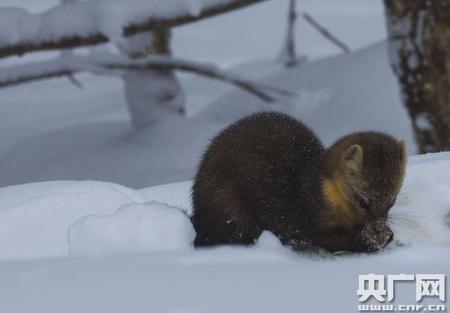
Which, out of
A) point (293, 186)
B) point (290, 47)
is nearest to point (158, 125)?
point (290, 47)

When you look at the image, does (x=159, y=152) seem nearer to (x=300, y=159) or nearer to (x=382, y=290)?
(x=300, y=159)

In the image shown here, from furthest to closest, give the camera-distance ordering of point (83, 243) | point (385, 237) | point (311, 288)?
point (385, 237) → point (83, 243) → point (311, 288)

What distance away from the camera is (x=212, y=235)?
3832 millimetres

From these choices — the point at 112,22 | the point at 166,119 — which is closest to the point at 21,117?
the point at 166,119

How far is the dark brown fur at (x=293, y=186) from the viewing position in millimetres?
3611

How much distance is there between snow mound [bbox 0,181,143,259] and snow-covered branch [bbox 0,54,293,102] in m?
3.79

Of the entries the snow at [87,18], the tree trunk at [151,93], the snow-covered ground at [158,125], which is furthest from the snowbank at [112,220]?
the tree trunk at [151,93]

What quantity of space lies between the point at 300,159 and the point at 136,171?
350cm

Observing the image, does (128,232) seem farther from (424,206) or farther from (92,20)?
(92,20)

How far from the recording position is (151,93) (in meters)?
8.10

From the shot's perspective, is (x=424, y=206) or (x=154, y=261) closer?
(x=154, y=261)

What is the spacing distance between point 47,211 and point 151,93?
15.3 feet

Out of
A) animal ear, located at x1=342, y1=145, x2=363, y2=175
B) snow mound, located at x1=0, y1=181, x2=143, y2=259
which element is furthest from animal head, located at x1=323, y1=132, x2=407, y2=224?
snow mound, located at x1=0, y1=181, x2=143, y2=259

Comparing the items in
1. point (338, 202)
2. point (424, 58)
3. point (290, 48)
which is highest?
point (338, 202)
